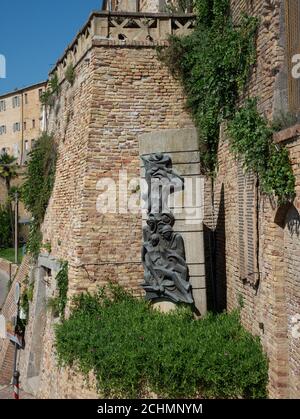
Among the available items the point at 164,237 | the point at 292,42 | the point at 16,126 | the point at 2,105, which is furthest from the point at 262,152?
the point at 2,105

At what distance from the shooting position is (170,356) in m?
7.64

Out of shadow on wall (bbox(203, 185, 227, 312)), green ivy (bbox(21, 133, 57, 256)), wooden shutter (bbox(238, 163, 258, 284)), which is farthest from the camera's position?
green ivy (bbox(21, 133, 57, 256))

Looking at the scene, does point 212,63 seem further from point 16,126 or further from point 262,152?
point 16,126

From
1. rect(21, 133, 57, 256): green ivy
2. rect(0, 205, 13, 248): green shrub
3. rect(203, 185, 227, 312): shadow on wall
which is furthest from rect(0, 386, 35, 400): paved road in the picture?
rect(0, 205, 13, 248): green shrub

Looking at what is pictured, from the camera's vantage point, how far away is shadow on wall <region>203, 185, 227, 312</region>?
10758 mm

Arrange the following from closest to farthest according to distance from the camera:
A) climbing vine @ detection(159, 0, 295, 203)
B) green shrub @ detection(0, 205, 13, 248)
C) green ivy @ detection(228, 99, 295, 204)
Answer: green ivy @ detection(228, 99, 295, 204) → climbing vine @ detection(159, 0, 295, 203) → green shrub @ detection(0, 205, 13, 248)

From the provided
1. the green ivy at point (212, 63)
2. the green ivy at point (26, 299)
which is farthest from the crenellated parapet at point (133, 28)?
the green ivy at point (26, 299)

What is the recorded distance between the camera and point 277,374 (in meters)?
7.54

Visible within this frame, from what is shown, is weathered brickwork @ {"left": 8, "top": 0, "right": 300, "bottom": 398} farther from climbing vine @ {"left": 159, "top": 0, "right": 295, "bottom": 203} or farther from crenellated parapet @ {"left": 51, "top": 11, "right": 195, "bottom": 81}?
climbing vine @ {"left": 159, "top": 0, "right": 295, "bottom": 203}

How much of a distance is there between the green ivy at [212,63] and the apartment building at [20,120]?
143 ft

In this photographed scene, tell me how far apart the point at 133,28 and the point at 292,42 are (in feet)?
14.1

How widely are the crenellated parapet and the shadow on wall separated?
3.36 m
